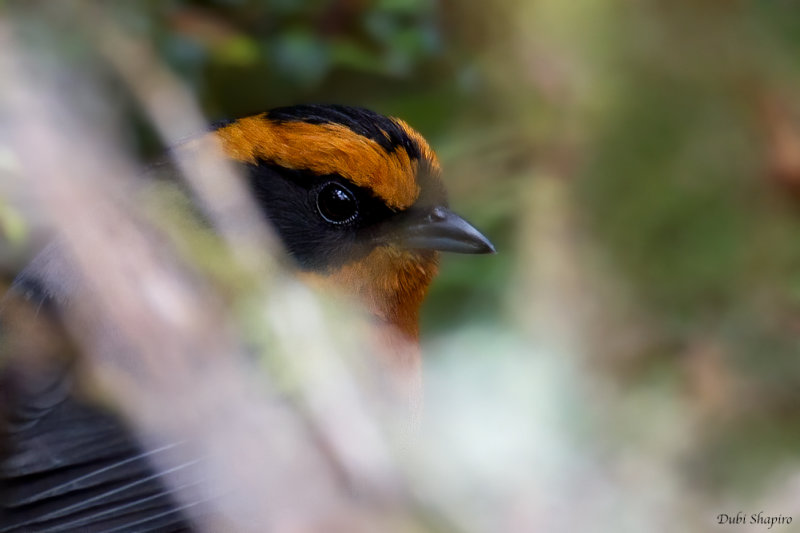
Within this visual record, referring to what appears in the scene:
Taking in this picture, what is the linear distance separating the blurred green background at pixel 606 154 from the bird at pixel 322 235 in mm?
854

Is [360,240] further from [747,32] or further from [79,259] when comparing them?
[747,32]

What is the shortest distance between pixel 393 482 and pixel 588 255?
199 centimetres

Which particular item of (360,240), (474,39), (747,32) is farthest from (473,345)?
(747,32)

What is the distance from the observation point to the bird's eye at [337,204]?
296 cm

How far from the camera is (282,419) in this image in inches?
97.1

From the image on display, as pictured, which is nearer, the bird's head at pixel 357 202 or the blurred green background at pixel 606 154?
the bird's head at pixel 357 202

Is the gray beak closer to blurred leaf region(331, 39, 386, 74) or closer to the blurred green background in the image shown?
the blurred green background

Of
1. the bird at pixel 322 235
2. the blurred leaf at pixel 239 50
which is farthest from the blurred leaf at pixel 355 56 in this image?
the bird at pixel 322 235

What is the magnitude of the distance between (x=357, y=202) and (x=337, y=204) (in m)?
0.05

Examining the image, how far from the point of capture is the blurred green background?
156 inches

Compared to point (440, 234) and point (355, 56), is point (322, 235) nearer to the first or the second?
point (440, 234)
